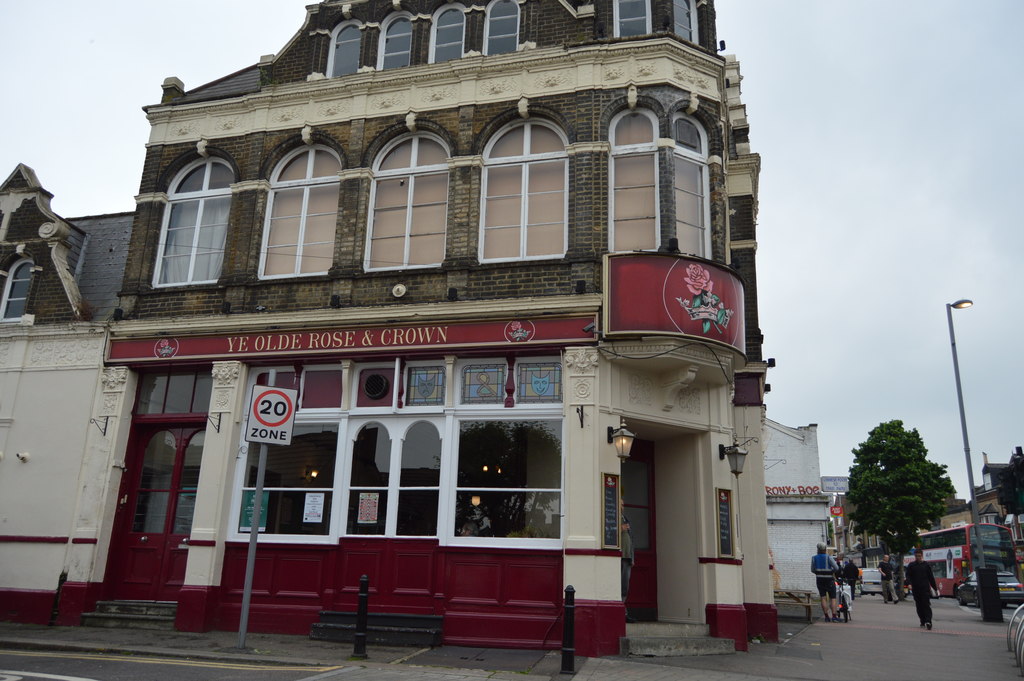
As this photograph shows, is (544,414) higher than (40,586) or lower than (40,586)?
higher

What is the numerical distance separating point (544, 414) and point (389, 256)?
13.3ft

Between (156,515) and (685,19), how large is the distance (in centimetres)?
1296

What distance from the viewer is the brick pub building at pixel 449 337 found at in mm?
11930

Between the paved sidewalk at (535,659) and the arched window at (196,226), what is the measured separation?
6.34 metres

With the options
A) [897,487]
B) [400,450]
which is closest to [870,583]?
[897,487]

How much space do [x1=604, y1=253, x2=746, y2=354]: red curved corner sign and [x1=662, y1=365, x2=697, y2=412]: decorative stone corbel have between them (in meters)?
0.57

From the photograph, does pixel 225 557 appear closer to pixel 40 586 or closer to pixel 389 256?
pixel 40 586


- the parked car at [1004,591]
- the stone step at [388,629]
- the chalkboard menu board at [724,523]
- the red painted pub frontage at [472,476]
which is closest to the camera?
the stone step at [388,629]

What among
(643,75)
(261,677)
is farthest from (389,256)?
(261,677)

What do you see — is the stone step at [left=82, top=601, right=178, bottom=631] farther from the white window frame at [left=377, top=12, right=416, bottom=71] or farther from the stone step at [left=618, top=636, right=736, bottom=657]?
the white window frame at [left=377, top=12, right=416, bottom=71]

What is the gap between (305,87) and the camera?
14992 millimetres

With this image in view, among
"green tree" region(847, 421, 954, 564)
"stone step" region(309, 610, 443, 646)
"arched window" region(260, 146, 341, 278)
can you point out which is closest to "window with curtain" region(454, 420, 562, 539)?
"stone step" region(309, 610, 443, 646)

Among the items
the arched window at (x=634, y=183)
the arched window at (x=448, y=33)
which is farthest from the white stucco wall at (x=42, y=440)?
the arched window at (x=634, y=183)

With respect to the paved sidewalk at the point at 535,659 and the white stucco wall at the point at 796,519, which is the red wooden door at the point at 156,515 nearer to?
the paved sidewalk at the point at 535,659
